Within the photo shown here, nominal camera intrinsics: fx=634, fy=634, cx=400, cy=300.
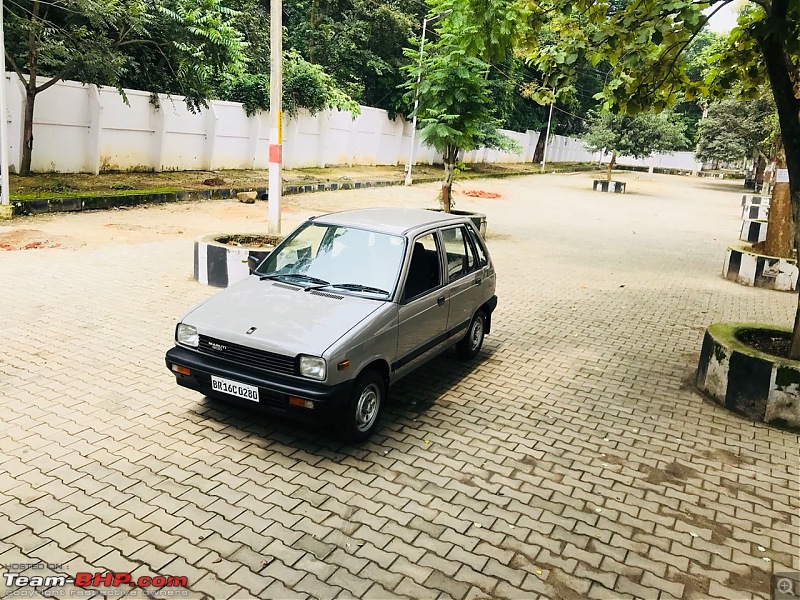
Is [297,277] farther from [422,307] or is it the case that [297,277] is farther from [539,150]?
[539,150]

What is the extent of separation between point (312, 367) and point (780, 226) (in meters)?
11.7

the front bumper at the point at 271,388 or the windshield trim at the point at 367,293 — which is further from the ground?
the windshield trim at the point at 367,293

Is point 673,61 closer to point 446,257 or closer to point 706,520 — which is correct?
point 446,257

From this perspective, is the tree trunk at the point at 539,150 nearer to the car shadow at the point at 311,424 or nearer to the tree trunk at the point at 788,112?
the tree trunk at the point at 788,112

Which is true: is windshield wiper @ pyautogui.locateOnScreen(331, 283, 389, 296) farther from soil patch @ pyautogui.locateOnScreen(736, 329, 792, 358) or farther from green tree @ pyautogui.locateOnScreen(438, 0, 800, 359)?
soil patch @ pyautogui.locateOnScreen(736, 329, 792, 358)

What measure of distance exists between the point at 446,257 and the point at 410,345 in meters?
1.13

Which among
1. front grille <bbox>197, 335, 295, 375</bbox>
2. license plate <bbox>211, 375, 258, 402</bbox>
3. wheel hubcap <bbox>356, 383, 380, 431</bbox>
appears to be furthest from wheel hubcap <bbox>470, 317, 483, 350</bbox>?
license plate <bbox>211, 375, 258, 402</bbox>

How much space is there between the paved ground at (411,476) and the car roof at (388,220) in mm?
1546

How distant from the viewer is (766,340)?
659cm

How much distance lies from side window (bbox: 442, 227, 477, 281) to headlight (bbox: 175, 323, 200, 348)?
7.94ft

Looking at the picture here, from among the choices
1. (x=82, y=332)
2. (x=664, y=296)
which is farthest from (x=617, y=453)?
(x=664, y=296)

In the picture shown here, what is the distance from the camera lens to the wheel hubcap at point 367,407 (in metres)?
4.73

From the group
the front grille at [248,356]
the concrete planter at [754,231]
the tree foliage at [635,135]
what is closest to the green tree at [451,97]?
the concrete planter at [754,231]

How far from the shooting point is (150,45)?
1831 cm
